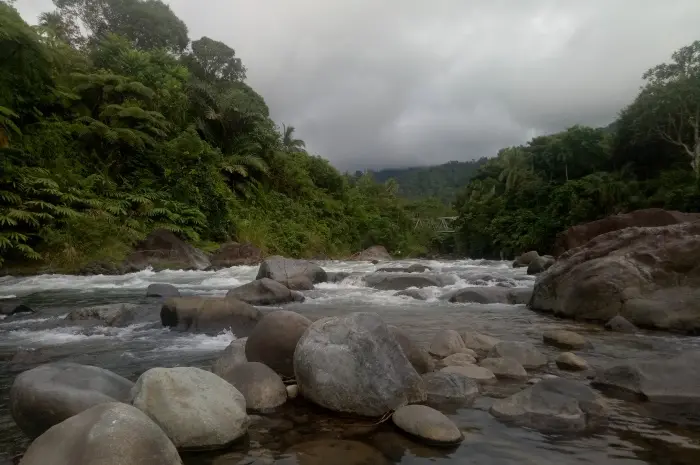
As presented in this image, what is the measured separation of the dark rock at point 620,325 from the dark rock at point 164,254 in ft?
50.7

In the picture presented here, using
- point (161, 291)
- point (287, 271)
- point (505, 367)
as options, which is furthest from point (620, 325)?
point (161, 291)

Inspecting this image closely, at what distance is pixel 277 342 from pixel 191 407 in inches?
61.6

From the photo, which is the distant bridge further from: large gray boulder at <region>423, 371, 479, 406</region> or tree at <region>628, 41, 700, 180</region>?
large gray boulder at <region>423, 371, 479, 406</region>

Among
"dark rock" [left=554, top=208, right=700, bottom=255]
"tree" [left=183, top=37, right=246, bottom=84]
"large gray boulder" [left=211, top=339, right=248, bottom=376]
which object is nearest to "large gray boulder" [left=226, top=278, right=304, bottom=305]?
"large gray boulder" [left=211, top=339, right=248, bottom=376]

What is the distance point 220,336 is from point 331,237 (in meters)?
26.6

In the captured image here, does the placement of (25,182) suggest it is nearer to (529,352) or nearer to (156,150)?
(156,150)

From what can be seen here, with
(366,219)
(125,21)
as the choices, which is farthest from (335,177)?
(125,21)

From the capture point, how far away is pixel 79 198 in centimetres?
1925

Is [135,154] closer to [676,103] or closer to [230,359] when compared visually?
[230,359]

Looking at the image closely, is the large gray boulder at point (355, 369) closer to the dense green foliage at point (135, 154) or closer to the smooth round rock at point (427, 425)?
the smooth round rock at point (427, 425)

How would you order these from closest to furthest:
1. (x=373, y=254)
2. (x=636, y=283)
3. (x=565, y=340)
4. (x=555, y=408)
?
(x=555, y=408)
(x=565, y=340)
(x=636, y=283)
(x=373, y=254)

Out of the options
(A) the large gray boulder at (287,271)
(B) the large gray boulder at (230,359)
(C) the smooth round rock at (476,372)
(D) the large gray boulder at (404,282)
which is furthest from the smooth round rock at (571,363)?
(A) the large gray boulder at (287,271)

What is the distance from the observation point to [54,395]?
11.5ft

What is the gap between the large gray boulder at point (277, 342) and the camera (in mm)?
5004
